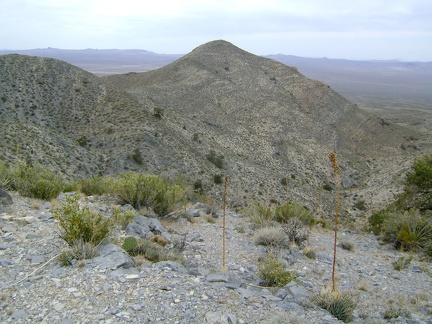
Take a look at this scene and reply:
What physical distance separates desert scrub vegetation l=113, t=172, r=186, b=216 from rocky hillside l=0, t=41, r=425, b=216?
17.9 ft

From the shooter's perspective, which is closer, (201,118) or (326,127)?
(201,118)

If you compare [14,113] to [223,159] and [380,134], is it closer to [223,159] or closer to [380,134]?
[223,159]

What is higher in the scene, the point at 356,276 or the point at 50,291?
the point at 50,291

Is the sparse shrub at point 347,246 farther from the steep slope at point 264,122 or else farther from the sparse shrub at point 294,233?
the steep slope at point 264,122

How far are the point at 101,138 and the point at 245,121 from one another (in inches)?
857

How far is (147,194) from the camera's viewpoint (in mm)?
11305

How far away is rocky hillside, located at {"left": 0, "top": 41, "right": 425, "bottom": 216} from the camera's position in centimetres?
2756

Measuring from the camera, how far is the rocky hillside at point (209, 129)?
27.6 m

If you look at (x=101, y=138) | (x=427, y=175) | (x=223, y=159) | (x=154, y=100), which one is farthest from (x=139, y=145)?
(x=427, y=175)

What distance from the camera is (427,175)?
2073 cm

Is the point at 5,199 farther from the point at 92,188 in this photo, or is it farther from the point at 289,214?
the point at 289,214

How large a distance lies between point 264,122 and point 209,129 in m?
9.78

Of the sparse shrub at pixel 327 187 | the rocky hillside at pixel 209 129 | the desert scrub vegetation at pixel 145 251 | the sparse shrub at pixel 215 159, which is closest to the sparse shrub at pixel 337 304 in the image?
the desert scrub vegetation at pixel 145 251

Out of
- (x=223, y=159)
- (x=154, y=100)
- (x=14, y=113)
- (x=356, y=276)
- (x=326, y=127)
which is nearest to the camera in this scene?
(x=356, y=276)
